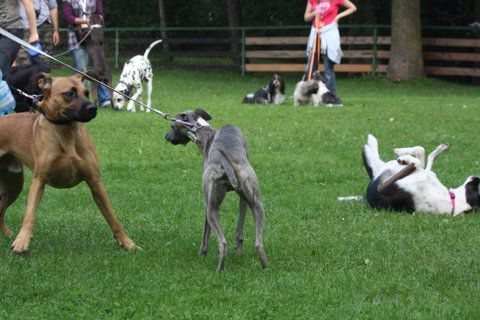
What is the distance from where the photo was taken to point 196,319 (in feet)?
15.4

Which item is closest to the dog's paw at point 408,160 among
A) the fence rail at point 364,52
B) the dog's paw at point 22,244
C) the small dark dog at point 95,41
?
the dog's paw at point 22,244

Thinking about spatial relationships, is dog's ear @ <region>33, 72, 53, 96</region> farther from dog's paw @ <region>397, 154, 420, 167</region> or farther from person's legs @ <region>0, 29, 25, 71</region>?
dog's paw @ <region>397, 154, 420, 167</region>

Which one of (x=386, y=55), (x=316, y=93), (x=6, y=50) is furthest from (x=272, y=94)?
(x=6, y=50)

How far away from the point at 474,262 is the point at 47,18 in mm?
9753

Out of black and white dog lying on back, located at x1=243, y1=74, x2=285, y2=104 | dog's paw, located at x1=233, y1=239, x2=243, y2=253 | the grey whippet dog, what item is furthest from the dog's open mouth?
black and white dog lying on back, located at x1=243, y1=74, x2=285, y2=104

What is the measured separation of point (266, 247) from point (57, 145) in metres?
1.71

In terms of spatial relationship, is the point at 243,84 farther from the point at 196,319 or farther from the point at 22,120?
the point at 196,319

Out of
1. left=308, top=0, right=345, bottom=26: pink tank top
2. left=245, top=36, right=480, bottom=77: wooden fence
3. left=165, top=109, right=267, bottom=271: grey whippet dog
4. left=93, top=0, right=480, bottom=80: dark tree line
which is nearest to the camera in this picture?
left=165, top=109, right=267, bottom=271: grey whippet dog

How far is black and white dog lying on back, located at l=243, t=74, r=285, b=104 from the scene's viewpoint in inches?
729

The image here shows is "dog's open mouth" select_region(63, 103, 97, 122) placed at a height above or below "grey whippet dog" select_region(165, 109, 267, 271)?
above

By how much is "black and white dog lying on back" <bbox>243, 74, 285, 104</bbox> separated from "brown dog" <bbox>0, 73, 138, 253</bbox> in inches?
483

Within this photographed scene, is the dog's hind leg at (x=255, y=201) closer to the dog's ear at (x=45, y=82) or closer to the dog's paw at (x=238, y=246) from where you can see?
the dog's paw at (x=238, y=246)

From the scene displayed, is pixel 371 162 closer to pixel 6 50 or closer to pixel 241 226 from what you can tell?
pixel 241 226

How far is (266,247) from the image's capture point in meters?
6.35
